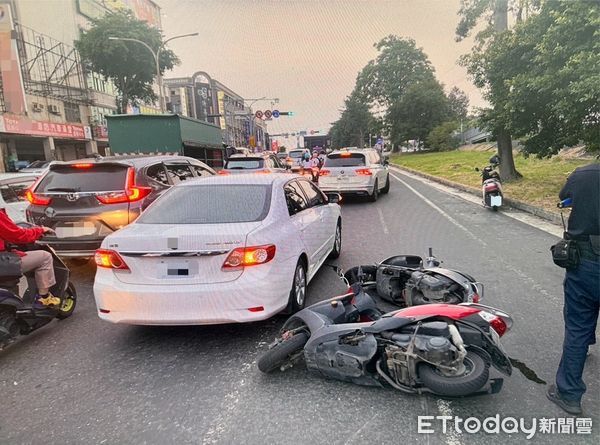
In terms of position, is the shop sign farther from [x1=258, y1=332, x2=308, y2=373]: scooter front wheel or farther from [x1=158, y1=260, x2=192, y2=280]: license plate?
[x1=258, y1=332, x2=308, y2=373]: scooter front wheel

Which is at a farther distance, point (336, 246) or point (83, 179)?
point (336, 246)

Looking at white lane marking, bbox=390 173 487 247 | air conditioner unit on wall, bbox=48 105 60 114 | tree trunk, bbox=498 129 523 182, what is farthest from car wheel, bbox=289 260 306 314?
air conditioner unit on wall, bbox=48 105 60 114

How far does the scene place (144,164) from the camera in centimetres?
649

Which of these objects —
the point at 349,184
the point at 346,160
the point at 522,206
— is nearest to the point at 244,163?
the point at 346,160

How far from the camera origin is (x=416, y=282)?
406 centimetres

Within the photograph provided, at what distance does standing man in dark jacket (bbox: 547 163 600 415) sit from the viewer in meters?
2.54

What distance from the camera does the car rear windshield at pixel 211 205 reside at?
13.5 feet

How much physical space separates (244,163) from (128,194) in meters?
7.25

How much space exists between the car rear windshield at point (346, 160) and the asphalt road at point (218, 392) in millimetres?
8376

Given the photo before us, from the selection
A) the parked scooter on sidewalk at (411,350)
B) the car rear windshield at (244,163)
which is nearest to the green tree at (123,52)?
the car rear windshield at (244,163)

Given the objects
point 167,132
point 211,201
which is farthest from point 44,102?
point 211,201

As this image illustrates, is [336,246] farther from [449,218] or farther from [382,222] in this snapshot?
[449,218]

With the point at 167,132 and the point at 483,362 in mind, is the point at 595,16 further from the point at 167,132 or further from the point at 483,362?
the point at 167,132

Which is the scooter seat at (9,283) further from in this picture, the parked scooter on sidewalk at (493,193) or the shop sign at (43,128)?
the shop sign at (43,128)
